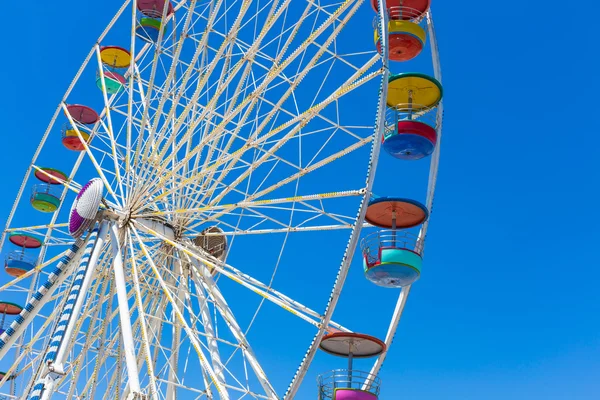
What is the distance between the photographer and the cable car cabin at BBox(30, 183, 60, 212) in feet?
60.2

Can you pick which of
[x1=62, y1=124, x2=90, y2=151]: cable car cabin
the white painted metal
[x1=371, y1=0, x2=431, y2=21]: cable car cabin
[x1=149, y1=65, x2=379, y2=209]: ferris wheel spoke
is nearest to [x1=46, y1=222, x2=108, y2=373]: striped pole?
the white painted metal

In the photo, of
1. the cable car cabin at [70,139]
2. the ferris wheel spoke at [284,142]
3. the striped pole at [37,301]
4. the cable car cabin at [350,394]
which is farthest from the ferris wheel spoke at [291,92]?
the cable car cabin at [70,139]

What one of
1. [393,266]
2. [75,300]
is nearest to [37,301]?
[75,300]

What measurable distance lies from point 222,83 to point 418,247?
444 cm

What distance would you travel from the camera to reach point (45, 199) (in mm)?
18375

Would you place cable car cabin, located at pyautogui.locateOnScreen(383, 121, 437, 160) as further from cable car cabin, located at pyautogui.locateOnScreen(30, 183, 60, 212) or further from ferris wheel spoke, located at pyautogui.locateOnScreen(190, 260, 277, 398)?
cable car cabin, located at pyautogui.locateOnScreen(30, 183, 60, 212)

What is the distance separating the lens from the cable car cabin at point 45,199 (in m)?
18.4

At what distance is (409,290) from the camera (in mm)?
13195

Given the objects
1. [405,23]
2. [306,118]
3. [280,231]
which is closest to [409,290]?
[280,231]

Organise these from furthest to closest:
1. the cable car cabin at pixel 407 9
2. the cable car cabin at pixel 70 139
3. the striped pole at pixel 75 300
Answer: the cable car cabin at pixel 70 139 < the cable car cabin at pixel 407 9 < the striped pole at pixel 75 300

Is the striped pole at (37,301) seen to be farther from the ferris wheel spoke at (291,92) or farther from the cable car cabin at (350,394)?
the cable car cabin at (350,394)

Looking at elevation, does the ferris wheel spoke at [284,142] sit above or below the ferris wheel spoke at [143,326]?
above

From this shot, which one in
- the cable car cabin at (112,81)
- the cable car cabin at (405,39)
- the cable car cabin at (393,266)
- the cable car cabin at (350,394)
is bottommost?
the cable car cabin at (350,394)

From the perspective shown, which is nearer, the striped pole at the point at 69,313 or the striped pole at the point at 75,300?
the striped pole at the point at 69,313
